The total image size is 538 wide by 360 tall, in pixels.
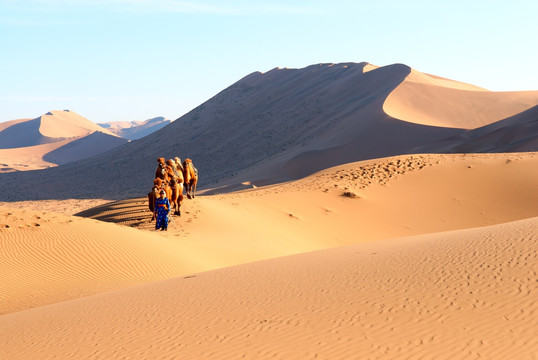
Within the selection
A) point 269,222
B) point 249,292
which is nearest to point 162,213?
point 269,222

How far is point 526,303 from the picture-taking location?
24.8 ft

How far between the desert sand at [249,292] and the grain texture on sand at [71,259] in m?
0.05

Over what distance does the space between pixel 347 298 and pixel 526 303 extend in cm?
240

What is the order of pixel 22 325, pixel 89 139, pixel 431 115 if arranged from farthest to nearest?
pixel 89 139, pixel 431 115, pixel 22 325

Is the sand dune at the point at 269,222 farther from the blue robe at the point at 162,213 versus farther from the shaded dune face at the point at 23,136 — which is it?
the shaded dune face at the point at 23,136

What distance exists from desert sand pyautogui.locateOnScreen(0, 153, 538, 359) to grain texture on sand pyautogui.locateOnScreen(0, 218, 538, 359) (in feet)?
0.09

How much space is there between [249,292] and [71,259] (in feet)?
24.8

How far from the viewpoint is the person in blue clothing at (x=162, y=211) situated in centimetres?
1942

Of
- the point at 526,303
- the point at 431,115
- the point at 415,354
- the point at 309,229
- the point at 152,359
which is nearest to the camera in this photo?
the point at 415,354

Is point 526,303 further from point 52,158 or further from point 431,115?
point 52,158

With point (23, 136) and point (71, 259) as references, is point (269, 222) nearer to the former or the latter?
point (71, 259)

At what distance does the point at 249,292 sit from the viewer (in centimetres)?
992

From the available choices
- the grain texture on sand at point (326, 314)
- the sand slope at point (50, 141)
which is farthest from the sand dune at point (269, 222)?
the sand slope at point (50, 141)

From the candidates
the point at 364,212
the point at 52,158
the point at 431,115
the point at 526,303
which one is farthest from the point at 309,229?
the point at 52,158
